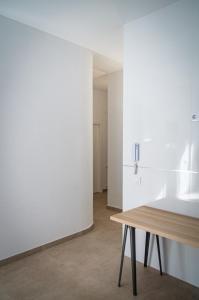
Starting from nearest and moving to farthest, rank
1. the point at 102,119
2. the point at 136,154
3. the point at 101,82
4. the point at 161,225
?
the point at 161,225, the point at 136,154, the point at 101,82, the point at 102,119

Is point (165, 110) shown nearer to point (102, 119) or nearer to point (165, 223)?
point (165, 223)

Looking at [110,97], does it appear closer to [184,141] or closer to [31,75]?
[31,75]

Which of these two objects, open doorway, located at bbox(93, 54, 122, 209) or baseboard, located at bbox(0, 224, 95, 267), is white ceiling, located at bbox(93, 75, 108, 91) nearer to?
open doorway, located at bbox(93, 54, 122, 209)

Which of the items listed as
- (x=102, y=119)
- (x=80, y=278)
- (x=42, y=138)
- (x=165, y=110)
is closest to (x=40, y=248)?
(x=80, y=278)

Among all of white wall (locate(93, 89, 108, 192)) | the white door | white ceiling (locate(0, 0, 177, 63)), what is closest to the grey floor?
white ceiling (locate(0, 0, 177, 63))

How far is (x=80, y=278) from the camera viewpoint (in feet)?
7.80

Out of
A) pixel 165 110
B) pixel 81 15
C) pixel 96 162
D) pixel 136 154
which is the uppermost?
pixel 81 15

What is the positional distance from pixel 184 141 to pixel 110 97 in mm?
2711

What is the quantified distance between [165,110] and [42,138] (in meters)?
1.60

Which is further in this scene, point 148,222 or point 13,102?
point 13,102

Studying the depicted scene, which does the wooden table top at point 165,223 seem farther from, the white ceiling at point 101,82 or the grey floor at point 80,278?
the white ceiling at point 101,82

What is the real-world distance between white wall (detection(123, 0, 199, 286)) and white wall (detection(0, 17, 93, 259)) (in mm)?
901

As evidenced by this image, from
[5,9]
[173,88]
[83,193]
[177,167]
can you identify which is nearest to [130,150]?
[177,167]

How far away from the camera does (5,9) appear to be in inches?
96.0
